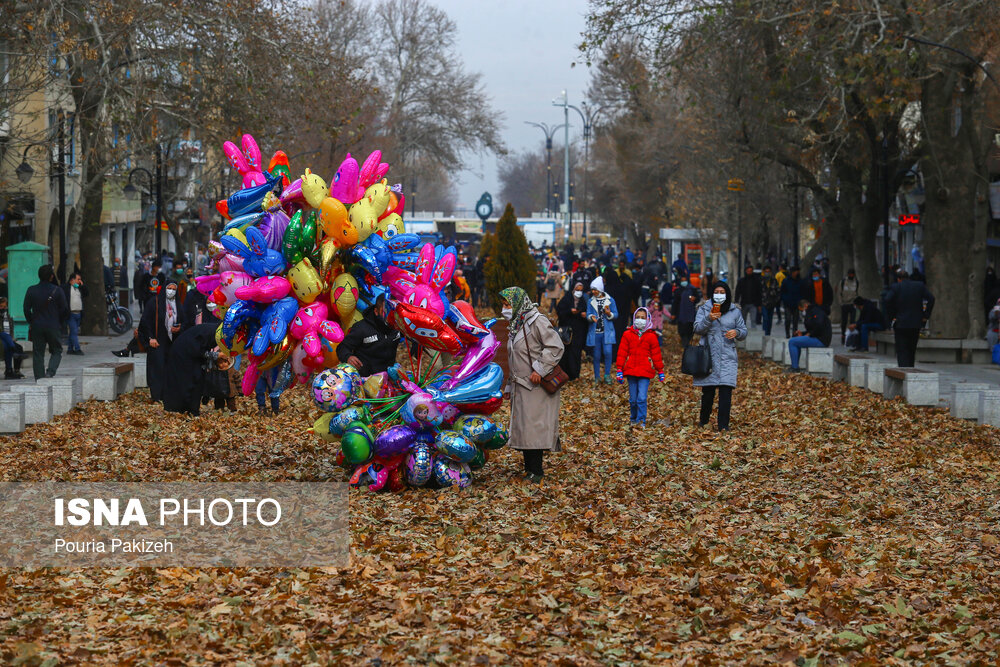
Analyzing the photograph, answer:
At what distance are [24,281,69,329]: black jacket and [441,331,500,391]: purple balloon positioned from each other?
455 inches

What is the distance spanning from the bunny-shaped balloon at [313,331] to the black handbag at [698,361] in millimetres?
5225

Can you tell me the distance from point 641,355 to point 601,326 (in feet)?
17.8

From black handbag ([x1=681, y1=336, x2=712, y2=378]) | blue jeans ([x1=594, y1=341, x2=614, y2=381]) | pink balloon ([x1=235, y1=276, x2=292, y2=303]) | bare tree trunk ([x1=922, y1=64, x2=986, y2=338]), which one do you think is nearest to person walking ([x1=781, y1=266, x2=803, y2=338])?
bare tree trunk ([x1=922, y1=64, x2=986, y2=338])

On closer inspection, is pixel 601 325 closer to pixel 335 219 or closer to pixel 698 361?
pixel 698 361

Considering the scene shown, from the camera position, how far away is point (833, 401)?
810 inches

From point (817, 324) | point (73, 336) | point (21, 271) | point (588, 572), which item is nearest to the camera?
point (588, 572)

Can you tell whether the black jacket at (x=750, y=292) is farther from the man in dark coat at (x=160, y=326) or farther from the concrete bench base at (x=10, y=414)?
the concrete bench base at (x=10, y=414)

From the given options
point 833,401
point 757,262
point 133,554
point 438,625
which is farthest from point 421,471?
point 757,262

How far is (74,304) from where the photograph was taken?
30.5 metres

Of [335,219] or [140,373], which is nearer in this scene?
[335,219]

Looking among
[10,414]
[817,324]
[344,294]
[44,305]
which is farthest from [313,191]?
[817,324]

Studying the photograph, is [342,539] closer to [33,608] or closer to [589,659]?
[33,608]

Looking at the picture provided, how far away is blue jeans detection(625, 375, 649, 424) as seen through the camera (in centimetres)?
1762

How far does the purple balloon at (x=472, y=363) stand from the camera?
12.2 meters
